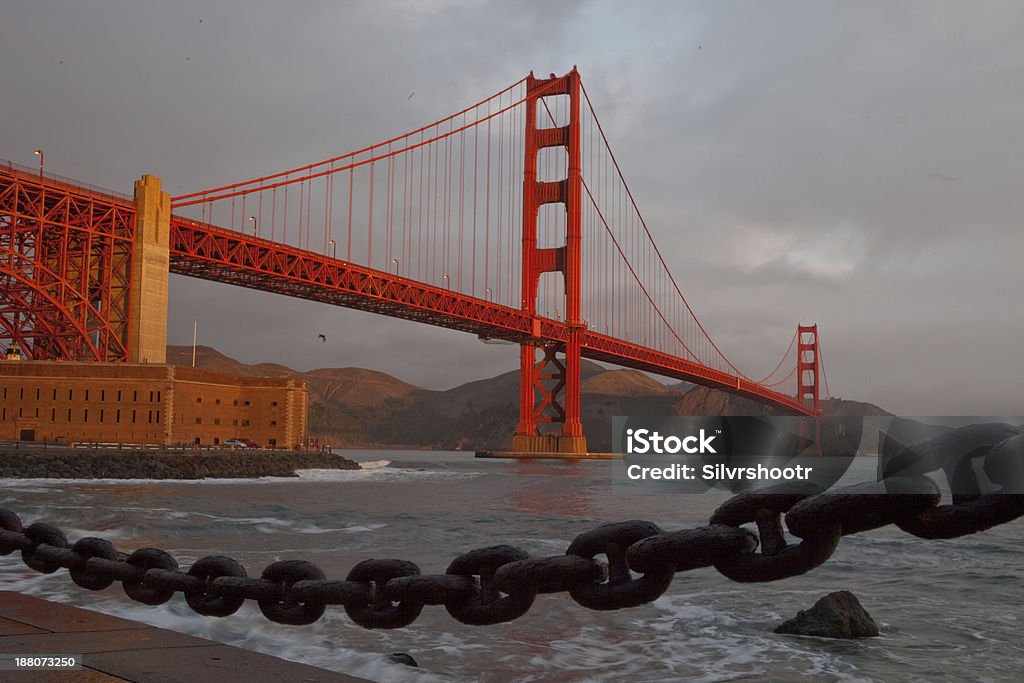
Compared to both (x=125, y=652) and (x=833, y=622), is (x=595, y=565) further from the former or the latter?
(x=833, y=622)

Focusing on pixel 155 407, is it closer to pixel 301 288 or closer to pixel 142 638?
Result: pixel 301 288

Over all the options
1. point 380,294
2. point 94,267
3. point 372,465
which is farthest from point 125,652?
point 372,465

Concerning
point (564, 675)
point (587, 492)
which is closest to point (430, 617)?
point (564, 675)

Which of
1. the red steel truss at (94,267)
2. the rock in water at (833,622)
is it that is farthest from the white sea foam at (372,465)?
the rock in water at (833,622)

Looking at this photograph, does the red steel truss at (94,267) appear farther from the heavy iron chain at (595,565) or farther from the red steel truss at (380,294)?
the heavy iron chain at (595,565)

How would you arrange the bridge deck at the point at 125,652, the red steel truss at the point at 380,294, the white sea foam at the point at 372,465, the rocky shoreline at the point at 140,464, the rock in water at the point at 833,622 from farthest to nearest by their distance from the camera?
1. the white sea foam at the point at 372,465
2. the red steel truss at the point at 380,294
3. the rocky shoreline at the point at 140,464
4. the rock in water at the point at 833,622
5. the bridge deck at the point at 125,652

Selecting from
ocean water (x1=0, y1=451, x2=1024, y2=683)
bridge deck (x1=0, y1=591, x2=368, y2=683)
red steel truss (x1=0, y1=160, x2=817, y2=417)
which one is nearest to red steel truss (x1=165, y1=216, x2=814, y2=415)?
red steel truss (x1=0, y1=160, x2=817, y2=417)
